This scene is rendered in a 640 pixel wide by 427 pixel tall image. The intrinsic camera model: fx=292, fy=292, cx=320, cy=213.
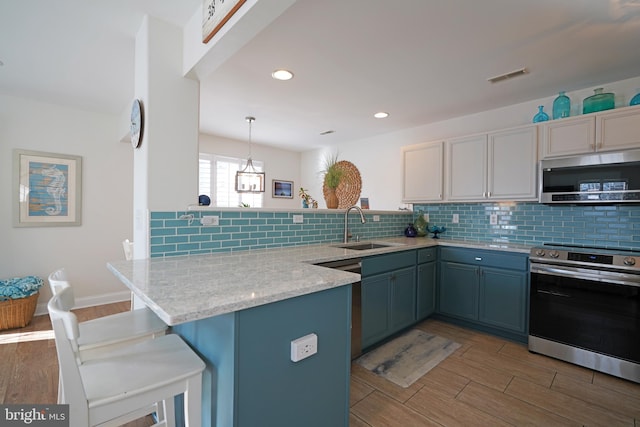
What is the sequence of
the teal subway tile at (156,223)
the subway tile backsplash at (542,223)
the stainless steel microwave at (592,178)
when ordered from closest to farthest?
1. the teal subway tile at (156,223)
2. the stainless steel microwave at (592,178)
3. the subway tile backsplash at (542,223)

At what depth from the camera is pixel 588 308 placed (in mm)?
2281

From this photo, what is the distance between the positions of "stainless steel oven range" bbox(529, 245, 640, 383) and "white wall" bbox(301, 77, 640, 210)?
151cm

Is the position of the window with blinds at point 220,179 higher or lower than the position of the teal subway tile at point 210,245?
higher

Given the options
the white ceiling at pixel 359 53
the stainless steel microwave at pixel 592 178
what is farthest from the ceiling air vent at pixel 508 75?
the stainless steel microwave at pixel 592 178

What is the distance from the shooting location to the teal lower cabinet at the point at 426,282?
3006mm

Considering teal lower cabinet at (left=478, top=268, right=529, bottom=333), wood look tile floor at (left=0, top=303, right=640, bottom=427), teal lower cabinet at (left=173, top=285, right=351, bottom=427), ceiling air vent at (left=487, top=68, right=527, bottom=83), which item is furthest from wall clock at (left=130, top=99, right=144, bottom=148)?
teal lower cabinet at (left=478, top=268, right=529, bottom=333)

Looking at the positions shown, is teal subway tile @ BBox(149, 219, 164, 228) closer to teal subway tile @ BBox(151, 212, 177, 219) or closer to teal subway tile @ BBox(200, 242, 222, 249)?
teal subway tile @ BBox(151, 212, 177, 219)

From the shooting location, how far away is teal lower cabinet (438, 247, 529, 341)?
269 centimetres

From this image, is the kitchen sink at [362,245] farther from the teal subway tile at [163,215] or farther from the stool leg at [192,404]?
the stool leg at [192,404]

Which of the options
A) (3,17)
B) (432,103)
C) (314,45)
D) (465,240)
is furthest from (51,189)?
(465,240)

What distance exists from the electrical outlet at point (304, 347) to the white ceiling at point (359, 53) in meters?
1.84

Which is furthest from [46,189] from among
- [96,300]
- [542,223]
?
[542,223]

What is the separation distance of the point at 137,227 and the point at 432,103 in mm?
3115

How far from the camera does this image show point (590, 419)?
1.75 metres
